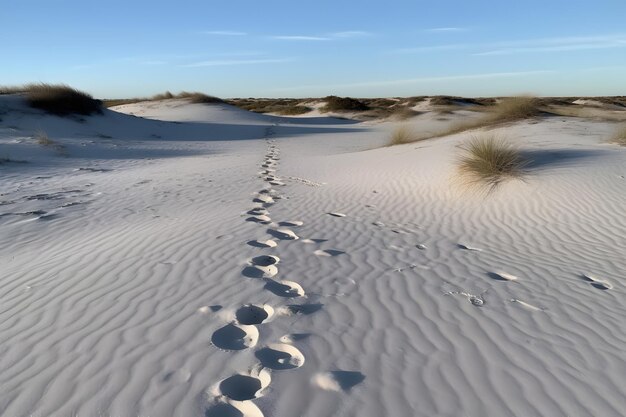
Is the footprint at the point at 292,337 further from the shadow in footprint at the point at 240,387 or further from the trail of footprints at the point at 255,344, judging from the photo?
the shadow in footprint at the point at 240,387

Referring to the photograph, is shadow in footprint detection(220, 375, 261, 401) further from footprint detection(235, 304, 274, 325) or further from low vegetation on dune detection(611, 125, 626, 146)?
low vegetation on dune detection(611, 125, 626, 146)

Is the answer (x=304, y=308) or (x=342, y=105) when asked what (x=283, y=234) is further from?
(x=342, y=105)

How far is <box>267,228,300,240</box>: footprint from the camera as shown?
17.3 ft

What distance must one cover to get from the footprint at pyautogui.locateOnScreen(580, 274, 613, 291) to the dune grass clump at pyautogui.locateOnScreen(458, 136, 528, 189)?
10.8 ft

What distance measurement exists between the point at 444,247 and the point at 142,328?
3376mm

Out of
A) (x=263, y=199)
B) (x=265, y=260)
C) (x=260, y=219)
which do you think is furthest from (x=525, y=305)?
(x=263, y=199)

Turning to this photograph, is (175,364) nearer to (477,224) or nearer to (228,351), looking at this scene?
(228,351)

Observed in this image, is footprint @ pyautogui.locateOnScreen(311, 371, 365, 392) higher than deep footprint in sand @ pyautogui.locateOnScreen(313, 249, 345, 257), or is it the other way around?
footprint @ pyautogui.locateOnScreen(311, 371, 365, 392)

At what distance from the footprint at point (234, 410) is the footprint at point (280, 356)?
0.34 m

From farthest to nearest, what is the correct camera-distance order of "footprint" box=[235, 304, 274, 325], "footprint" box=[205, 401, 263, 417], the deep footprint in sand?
1. the deep footprint in sand
2. "footprint" box=[235, 304, 274, 325]
3. "footprint" box=[205, 401, 263, 417]

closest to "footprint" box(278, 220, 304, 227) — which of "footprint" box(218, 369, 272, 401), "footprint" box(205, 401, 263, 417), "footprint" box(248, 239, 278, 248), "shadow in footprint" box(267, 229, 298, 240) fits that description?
"shadow in footprint" box(267, 229, 298, 240)

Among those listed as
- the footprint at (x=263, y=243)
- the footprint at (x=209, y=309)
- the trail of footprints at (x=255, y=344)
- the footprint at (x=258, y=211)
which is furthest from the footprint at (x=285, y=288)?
the footprint at (x=258, y=211)

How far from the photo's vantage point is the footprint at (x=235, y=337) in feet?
9.13

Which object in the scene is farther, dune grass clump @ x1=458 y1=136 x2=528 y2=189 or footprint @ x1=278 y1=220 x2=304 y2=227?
dune grass clump @ x1=458 y1=136 x2=528 y2=189
